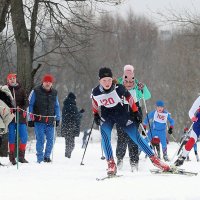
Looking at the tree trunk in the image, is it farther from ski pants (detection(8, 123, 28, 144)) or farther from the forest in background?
the forest in background

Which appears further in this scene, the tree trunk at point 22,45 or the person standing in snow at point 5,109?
the tree trunk at point 22,45

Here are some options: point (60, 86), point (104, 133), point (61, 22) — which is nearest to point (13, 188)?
point (104, 133)

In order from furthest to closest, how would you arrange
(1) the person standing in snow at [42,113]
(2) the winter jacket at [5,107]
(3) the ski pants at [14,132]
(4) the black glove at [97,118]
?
(1) the person standing in snow at [42,113]
(3) the ski pants at [14,132]
(2) the winter jacket at [5,107]
(4) the black glove at [97,118]

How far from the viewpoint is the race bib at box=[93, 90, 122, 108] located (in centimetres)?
730

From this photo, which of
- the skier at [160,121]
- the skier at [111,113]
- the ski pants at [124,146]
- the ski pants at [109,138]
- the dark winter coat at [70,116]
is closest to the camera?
the skier at [111,113]

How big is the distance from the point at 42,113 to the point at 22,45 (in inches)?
156

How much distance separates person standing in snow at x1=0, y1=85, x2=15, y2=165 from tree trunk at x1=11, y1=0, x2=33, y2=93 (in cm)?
452

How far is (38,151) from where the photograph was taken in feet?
34.4

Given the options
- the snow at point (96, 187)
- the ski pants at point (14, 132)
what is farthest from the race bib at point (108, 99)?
the ski pants at point (14, 132)

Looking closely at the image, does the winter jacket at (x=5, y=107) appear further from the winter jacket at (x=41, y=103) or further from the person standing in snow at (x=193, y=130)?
the person standing in snow at (x=193, y=130)

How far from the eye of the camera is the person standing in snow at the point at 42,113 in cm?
1040

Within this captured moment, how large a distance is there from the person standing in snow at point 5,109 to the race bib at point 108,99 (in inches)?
91.9

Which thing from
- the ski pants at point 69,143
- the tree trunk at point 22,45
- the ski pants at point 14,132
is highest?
the tree trunk at point 22,45

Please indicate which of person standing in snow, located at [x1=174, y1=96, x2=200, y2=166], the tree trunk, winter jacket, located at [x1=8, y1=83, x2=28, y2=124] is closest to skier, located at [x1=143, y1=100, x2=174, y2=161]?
the tree trunk
